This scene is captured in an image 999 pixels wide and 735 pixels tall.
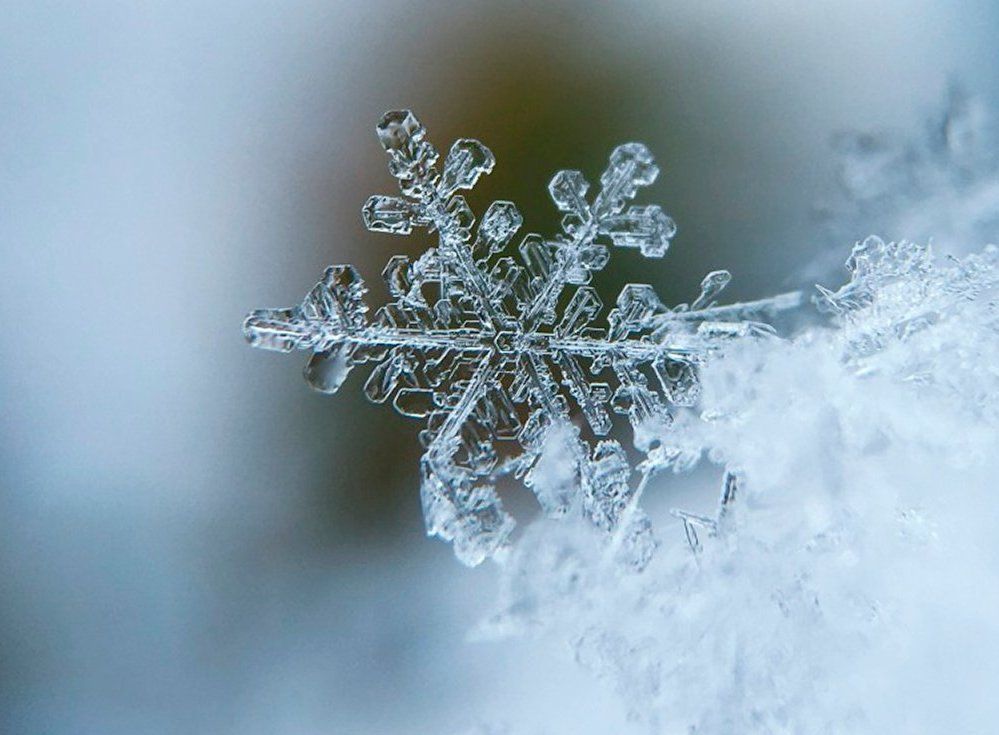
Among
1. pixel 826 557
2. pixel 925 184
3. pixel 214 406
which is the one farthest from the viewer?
pixel 925 184

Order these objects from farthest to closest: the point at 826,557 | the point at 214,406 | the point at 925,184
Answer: the point at 925,184, the point at 214,406, the point at 826,557

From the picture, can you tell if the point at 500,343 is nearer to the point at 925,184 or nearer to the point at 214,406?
the point at 214,406

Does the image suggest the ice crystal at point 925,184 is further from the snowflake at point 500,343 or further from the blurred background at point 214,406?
the snowflake at point 500,343

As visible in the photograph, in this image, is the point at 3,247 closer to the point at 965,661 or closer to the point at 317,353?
the point at 317,353

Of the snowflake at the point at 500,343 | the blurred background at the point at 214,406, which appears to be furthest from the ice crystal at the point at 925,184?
the snowflake at the point at 500,343

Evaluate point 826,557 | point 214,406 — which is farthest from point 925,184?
point 214,406

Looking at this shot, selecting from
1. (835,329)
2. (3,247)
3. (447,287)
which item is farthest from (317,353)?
(835,329)
